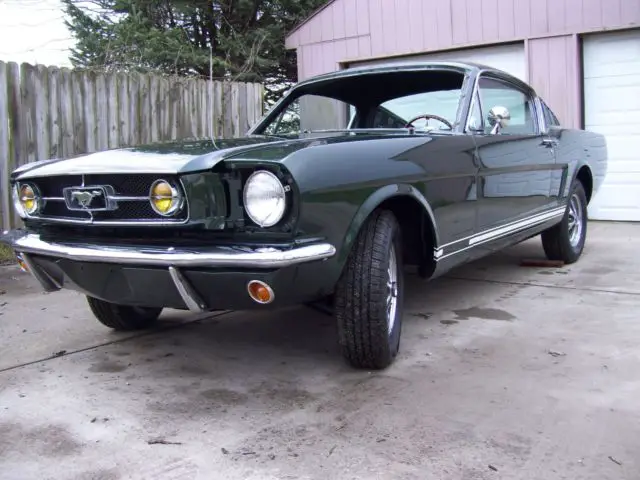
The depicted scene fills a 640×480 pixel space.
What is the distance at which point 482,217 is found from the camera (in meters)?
4.00

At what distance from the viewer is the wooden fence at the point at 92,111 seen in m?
6.48

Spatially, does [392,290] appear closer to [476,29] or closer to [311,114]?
[311,114]

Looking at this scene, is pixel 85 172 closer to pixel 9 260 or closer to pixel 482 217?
pixel 482 217

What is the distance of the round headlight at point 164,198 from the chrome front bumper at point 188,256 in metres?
0.16

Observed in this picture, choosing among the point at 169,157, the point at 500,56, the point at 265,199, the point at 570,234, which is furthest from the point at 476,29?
the point at 265,199

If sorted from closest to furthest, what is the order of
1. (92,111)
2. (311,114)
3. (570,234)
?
(311,114) → (570,234) → (92,111)

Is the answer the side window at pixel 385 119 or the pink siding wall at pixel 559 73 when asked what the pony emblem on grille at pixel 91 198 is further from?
the pink siding wall at pixel 559 73

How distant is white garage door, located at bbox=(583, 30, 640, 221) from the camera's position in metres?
8.07

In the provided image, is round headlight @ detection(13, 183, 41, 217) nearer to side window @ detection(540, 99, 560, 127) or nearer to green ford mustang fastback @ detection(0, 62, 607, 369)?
green ford mustang fastback @ detection(0, 62, 607, 369)

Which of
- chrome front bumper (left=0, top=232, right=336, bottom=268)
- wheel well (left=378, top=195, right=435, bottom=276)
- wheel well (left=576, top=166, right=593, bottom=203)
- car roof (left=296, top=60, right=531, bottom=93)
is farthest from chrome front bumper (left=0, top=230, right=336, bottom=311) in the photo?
wheel well (left=576, top=166, right=593, bottom=203)

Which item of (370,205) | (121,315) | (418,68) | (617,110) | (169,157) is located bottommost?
(121,315)

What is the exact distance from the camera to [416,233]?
11.7 feet

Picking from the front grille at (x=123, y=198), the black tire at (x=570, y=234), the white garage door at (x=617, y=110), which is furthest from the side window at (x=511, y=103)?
the white garage door at (x=617, y=110)

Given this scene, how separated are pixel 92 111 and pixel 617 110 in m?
6.37
